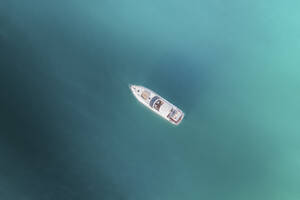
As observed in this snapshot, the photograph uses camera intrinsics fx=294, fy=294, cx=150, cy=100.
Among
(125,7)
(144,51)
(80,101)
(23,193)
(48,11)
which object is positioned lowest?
(23,193)

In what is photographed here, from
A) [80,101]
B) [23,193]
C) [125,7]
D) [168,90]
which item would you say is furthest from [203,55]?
[23,193]

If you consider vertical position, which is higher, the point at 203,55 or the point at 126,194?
the point at 203,55

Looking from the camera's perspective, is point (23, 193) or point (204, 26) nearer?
point (23, 193)

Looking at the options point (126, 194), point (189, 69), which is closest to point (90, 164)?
point (126, 194)

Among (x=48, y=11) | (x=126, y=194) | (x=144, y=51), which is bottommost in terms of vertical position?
(x=126, y=194)

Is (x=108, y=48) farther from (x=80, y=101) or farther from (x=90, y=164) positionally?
(x=90, y=164)

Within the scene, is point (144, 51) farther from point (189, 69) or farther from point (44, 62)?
point (44, 62)
